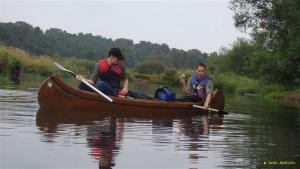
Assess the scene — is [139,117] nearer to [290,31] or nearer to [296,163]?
[296,163]

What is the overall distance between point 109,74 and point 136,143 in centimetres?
463

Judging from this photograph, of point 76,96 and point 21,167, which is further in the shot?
point 76,96

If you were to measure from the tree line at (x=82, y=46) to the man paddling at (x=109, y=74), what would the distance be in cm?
5586

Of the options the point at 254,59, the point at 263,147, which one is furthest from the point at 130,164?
the point at 254,59

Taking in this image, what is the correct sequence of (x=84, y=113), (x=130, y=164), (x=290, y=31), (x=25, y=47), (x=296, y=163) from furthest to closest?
(x=25, y=47) → (x=290, y=31) → (x=84, y=113) → (x=296, y=163) → (x=130, y=164)

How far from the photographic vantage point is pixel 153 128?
9398mm

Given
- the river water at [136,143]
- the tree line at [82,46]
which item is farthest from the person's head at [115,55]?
the tree line at [82,46]

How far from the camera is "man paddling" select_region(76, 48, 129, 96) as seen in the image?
11641 mm

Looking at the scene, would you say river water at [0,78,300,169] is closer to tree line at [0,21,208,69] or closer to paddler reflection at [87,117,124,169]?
paddler reflection at [87,117,124,169]

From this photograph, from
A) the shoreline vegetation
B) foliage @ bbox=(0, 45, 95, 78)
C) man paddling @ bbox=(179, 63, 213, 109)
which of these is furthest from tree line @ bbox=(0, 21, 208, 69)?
man paddling @ bbox=(179, 63, 213, 109)

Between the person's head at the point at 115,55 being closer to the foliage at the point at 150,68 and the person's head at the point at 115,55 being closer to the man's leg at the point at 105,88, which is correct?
the man's leg at the point at 105,88

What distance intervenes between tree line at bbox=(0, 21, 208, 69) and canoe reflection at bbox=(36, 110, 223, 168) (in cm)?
5679

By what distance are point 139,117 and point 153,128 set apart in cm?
200

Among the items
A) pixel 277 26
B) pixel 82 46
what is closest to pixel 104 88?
pixel 277 26
